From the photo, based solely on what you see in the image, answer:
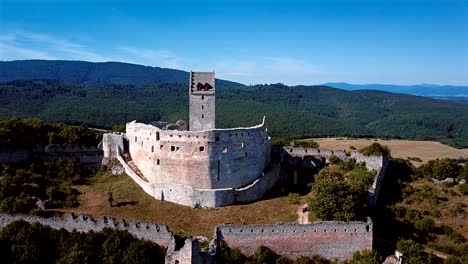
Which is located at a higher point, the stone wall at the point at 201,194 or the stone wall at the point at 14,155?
the stone wall at the point at 14,155

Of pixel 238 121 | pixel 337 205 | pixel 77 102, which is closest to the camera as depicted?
pixel 337 205

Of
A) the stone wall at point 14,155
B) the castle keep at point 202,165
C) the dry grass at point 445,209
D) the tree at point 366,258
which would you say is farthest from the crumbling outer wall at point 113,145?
the dry grass at point 445,209

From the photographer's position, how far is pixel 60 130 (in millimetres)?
47781

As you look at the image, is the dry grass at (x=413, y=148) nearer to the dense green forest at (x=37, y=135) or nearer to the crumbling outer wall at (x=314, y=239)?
the dense green forest at (x=37, y=135)

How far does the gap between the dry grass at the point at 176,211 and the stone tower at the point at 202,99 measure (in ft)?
28.1

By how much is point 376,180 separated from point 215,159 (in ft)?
46.8

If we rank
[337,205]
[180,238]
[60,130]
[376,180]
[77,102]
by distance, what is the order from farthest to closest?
[77,102] → [60,130] → [376,180] → [337,205] → [180,238]

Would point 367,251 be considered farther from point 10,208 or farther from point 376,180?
point 10,208

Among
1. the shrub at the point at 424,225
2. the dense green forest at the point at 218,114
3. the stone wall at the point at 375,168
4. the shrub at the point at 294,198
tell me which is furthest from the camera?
the dense green forest at the point at 218,114

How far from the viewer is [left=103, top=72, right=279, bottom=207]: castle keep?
38469 mm

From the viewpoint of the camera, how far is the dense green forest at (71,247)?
92.7 ft

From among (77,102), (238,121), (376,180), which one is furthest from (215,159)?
(77,102)

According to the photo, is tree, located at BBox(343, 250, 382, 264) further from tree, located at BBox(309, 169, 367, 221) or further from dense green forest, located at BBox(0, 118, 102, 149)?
dense green forest, located at BBox(0, 118, 102, 149)

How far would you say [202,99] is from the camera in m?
44.2
